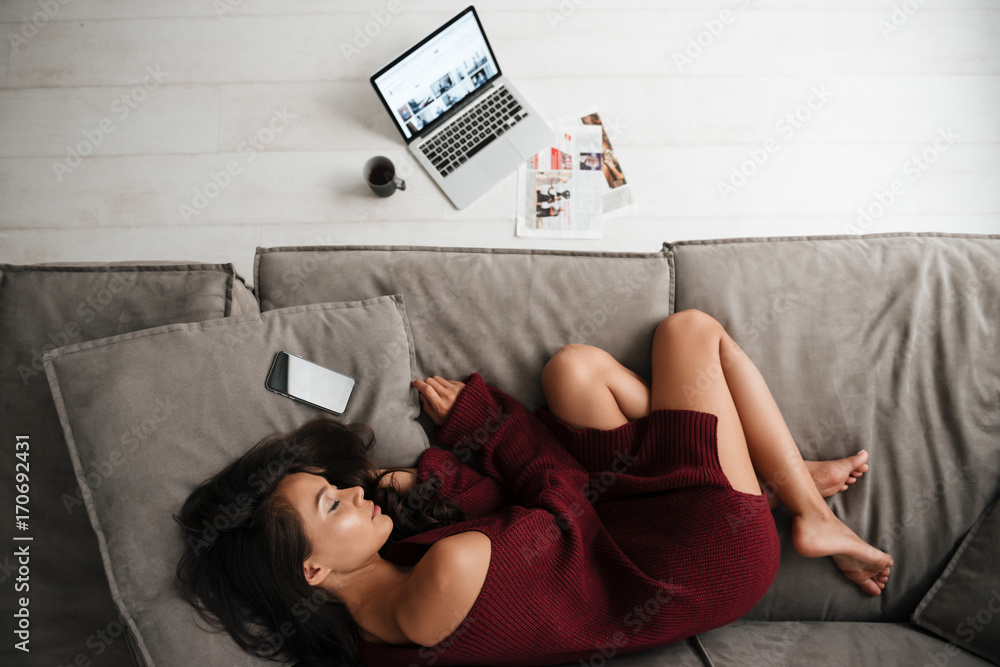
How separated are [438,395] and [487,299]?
0.26m

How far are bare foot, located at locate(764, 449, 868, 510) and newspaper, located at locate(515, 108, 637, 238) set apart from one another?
3.02ft

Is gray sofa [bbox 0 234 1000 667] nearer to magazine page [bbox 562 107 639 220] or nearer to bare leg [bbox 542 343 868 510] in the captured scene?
bare leg [bbox 542 343 868 510]

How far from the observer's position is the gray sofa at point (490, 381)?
1.13 m

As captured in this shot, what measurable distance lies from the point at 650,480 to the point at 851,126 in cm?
150

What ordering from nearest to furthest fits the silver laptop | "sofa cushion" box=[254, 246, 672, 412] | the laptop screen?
"sofa cushion" box=[254, 246, 672, 412] < the laptop screen < the silver laptop

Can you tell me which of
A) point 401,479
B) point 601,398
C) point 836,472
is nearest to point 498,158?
point 601,398

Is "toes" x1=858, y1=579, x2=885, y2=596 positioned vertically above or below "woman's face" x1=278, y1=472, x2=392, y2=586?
below

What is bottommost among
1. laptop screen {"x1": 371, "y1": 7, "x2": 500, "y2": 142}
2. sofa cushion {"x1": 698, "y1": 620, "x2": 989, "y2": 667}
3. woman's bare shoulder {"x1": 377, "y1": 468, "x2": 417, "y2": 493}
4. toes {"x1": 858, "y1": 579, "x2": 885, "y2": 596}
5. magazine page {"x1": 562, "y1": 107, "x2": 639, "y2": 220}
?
sofa cushion {"x1": 698, "y1": 620, "x2": 989, "y2": 667}

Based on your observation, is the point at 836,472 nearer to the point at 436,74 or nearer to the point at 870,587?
the point at 870,587

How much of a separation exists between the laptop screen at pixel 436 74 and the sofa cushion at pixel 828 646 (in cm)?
165

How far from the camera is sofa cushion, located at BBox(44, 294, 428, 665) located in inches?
43.1

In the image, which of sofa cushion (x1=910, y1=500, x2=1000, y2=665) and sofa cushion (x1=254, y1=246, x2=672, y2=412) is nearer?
sofa cushion (x1=910, y1=500, x2=1000, y2=665)

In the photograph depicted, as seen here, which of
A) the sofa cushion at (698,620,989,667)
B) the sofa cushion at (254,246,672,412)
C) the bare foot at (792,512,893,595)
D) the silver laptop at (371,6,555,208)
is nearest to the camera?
the sofa cushion at (698,620,989,667)

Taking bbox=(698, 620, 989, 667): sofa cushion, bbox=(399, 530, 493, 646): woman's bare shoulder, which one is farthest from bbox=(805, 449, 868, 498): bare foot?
bbox=(399, 530, 493, 646): woman's bare shoulder
